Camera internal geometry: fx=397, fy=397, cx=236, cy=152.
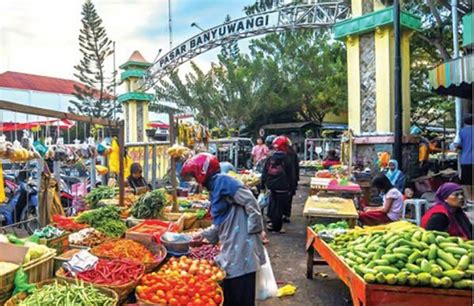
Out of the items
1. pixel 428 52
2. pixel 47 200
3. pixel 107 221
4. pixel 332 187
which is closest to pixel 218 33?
pixel 428 52

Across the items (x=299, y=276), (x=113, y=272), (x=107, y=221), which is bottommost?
(x=299, y=276)

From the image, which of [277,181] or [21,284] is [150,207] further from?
[277,181]

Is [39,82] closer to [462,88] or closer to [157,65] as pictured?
[157,65]

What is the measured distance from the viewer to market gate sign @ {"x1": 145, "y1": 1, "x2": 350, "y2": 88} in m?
11.7

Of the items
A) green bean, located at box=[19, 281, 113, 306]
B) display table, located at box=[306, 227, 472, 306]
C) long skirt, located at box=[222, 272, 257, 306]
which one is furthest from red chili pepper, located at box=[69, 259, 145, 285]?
display table, located at box=[306, 227, 472, 306]

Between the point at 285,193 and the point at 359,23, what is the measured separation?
4871 millimetres

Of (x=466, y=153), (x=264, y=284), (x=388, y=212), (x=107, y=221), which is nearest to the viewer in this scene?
(x=264, y=284)

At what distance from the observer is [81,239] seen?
422 cm

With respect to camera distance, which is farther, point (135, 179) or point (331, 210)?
point (135, 179)

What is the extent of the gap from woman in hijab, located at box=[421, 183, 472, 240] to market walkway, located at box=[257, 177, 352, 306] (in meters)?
1.24

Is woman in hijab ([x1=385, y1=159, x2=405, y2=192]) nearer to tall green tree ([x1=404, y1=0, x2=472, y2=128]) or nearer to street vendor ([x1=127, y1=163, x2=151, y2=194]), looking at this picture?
tall green tree ([x1=404, y1=0, x2=472, y2=128])

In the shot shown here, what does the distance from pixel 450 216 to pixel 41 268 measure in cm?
379

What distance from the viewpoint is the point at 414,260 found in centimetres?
316

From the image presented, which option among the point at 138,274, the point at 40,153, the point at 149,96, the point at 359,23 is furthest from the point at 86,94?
the point at 138,274
